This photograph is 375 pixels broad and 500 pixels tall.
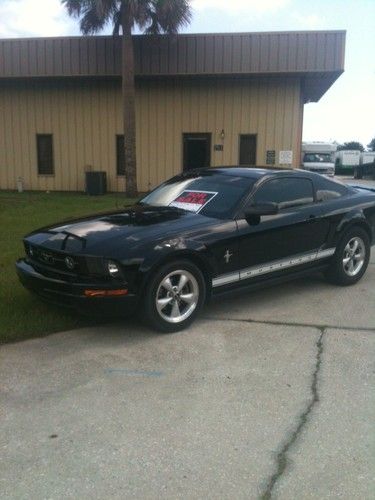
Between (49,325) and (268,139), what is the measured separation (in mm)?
15406

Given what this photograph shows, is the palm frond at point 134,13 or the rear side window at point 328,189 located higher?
the palm frond at point 134,13

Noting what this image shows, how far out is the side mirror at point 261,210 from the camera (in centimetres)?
507

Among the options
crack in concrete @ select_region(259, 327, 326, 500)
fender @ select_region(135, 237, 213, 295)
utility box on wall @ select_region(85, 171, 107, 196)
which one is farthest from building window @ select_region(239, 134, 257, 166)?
crack in concrete @ select_region(259, 327, 326, 500)

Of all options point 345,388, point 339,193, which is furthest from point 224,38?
point 345,388

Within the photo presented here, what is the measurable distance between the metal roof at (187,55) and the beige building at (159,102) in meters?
0.03

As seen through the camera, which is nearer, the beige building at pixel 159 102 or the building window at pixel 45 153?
the beige building at pixel 159 102

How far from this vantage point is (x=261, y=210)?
510 centimetres

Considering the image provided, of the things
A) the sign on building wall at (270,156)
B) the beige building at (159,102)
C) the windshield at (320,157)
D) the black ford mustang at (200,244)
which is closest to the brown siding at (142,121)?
the beige building at (159,102)

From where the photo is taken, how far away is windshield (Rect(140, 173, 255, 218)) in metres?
5.31

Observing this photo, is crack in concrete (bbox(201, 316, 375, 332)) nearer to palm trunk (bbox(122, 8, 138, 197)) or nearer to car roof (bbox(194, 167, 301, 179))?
car roof (bbox(194, 167, 301, 179))

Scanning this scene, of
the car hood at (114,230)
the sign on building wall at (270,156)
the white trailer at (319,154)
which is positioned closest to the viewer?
the car hood at (114,230)

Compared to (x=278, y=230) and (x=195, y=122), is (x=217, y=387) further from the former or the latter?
(x=195, y=122)

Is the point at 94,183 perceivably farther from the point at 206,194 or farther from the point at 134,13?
the point at 206,194

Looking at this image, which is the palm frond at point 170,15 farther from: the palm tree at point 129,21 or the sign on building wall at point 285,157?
the sign on building wall at point 285,157
